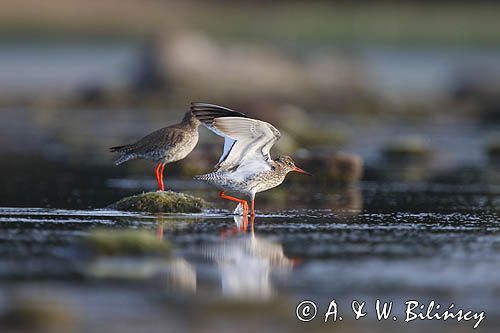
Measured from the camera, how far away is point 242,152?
12.7 meters

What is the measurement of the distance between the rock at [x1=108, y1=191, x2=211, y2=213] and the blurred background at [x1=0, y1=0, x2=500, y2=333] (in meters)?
0.38

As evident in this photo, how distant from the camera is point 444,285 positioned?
9078mm

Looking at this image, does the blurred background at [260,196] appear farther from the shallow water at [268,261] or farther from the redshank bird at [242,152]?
the redshank bird at [242,152]

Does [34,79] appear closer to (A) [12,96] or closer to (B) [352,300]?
(A) [12,96]

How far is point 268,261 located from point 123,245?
1.29 m

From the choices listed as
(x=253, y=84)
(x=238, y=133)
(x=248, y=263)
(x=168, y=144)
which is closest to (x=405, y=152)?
(x=168, y=144)

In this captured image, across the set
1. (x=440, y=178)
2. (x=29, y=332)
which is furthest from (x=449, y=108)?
(x=29, y=332)

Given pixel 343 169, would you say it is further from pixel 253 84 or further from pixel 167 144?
pixel 253 84

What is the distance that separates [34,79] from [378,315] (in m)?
37.1

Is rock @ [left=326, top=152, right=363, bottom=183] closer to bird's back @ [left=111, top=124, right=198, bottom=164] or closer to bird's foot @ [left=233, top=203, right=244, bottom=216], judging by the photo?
bird's back @ [left=111, top=124, right=198, bottom=164]

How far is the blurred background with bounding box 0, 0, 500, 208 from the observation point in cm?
1909

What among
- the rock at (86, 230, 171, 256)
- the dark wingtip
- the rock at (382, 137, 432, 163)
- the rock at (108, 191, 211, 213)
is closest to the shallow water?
the rock at (86, 230, 171, 256)

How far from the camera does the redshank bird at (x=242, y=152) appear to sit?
40.0 ft

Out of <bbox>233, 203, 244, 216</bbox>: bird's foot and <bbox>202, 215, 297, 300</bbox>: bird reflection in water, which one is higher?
<bbox>202, 215, 297, 300</bbox>: bird reflection in water
